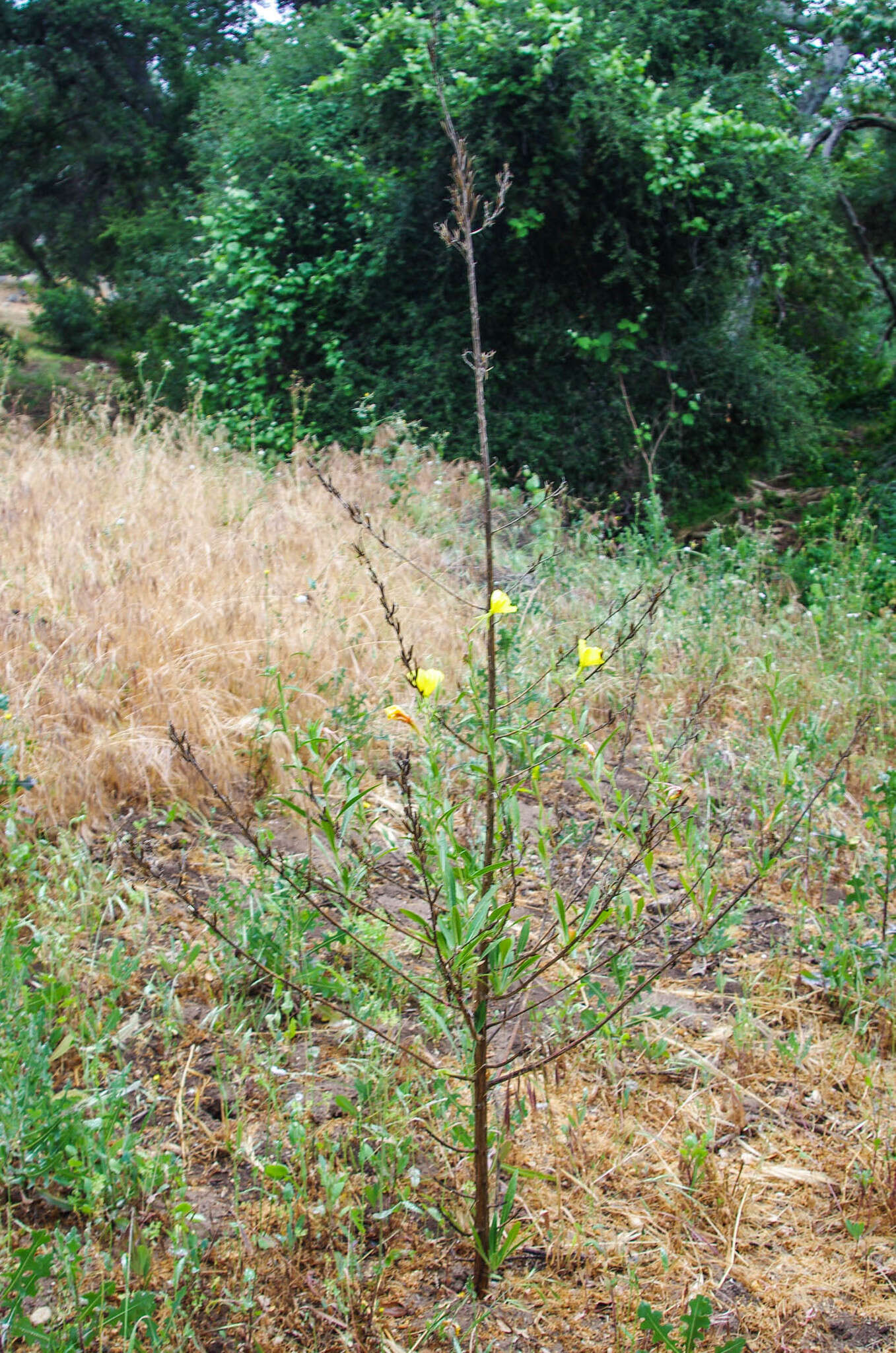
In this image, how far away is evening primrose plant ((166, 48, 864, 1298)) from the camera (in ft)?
5.04

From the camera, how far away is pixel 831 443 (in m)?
11.8

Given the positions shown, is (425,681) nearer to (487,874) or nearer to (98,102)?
(487,874)

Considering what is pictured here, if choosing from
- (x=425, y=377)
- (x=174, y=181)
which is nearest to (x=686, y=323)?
(x=425, y=377)

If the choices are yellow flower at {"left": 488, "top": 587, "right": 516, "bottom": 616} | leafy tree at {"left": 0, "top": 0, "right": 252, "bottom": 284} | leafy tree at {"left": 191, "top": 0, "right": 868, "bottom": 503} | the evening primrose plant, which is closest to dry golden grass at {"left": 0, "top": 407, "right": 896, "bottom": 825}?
the evening primrose plant

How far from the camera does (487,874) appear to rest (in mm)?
1623

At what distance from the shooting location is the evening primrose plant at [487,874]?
5.04 ft

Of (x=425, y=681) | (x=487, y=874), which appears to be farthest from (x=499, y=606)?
(x=487, y=874)

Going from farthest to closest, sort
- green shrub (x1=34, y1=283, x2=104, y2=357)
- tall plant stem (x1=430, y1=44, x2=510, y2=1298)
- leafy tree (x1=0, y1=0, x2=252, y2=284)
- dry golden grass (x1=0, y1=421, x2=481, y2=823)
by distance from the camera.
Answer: green shrub (x1=34, y1=283, x2=104, y2=357)
leafy tree (x1=0, y1=0, x2=252, y2=284)
dry golden grass (x1=0, y1=421, x2=481, y2=823)
tall plant stem (x1=430, y1=44, x2=510, y2=1298)

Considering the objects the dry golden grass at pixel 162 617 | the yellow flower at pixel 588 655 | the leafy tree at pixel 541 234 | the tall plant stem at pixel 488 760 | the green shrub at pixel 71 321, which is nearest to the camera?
the tall plant stem at pixel 488 760

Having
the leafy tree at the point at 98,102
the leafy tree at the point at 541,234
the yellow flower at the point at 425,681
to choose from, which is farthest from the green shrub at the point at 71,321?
the yellow flower at the point at 425,681

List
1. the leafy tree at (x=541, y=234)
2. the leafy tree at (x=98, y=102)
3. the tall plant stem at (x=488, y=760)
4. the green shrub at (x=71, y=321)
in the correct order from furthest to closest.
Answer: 1. the green shrub at (x=71, y=321)
2. the leafy tree at (x=98, y=102)
3. the leafy tree at (x=541, y=234)
4. the tall plant stem at (x=488, y=760)

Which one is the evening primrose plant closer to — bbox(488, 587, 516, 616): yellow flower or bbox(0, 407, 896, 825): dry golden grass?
bbox(488, 587, 516, 616): yellow flower

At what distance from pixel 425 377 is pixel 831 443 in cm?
554

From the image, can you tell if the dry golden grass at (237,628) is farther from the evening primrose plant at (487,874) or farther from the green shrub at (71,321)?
the green shrub at (71,321)
